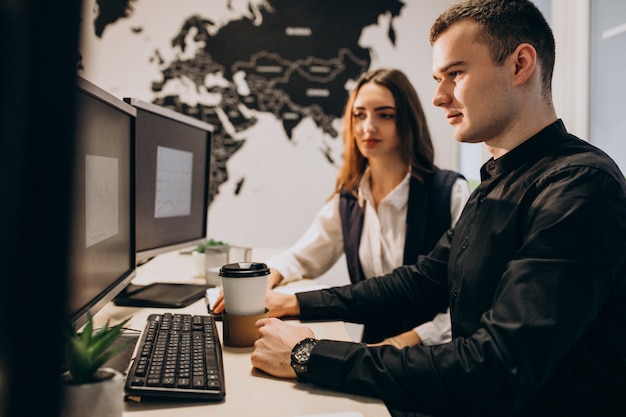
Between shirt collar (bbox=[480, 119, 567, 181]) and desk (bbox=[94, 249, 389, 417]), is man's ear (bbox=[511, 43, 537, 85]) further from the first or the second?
desk (bbox=[94, 249, 389, 417])

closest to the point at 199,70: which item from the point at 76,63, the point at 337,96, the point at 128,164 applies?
the point at 337,96

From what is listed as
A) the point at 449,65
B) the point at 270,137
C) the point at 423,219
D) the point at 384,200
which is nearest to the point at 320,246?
the point at 384,200

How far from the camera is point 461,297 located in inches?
41.2

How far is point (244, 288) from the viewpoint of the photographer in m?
1.01

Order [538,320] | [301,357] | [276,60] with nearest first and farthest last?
[538,320], [301,357], [276,60]

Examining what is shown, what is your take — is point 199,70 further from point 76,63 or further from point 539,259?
point 76,63

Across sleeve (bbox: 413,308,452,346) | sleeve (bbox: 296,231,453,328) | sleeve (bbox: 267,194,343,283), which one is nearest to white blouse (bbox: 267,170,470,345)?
sleeve (bbox: 267,194,343,283)

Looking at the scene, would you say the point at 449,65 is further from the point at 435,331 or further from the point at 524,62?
the point at 435,331

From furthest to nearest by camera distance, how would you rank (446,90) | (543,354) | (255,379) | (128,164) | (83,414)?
(128,164)
(446,90)
(255,379)
(543,354)
(83,414)

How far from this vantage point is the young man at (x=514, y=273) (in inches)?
29.8

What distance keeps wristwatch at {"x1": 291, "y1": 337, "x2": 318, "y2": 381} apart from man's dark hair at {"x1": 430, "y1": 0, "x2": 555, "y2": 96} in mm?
629

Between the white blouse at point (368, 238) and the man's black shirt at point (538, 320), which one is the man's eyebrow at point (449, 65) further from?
the white blouse at point (368, 238)

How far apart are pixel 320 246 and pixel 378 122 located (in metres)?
0.50

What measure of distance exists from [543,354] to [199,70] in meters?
2.35
